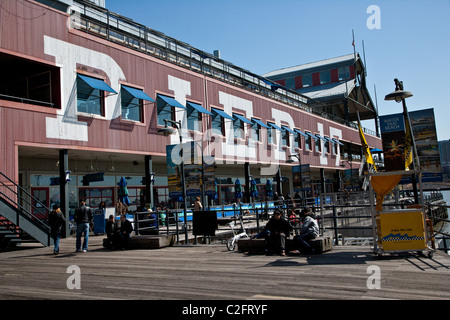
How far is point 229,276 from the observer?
29.2 ft

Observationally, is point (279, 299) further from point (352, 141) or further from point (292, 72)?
point (292, 72)

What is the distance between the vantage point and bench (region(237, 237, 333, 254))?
38.3 ft

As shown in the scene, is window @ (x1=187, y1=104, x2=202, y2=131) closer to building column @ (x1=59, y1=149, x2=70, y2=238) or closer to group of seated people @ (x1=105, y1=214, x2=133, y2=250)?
building column @ (x1=59, y1=149, x2=70, y2=238)

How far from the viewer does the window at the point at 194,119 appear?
90.9ft

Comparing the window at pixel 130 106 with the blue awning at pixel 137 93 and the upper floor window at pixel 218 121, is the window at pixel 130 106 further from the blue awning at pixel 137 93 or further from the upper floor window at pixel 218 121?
the upper floor window at pixel 218 121

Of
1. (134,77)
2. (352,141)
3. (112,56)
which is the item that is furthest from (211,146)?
(352,141)

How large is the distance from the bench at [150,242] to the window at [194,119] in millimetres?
13105

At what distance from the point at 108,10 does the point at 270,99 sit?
59.8ft

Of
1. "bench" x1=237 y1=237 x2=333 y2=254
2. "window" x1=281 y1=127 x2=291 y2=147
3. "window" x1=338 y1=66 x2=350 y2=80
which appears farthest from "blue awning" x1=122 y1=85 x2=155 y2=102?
"window" x1=338 y1=66 x2=350 y2=80

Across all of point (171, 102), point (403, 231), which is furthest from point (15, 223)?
point (403, 231)

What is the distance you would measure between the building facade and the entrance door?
87mm

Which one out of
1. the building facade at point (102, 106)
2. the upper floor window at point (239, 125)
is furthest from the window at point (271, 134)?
the upper floor window at point (239, 125)

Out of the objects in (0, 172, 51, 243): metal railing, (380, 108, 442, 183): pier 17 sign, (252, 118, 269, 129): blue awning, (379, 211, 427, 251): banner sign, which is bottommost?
(379, 211, 427, 251): banner sign
